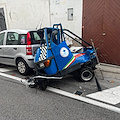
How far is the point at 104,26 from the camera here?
6.22 metres

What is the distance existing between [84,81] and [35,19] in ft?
22.8

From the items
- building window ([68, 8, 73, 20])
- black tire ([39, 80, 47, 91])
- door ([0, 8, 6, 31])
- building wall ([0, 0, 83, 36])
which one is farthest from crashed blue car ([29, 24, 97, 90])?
door ([0, 8, 6, 31])

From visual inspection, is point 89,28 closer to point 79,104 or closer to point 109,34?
point 109,34

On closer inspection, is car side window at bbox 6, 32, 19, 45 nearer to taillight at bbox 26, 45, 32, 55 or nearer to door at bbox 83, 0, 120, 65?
taillight at bbox 26, 45, 32, 55

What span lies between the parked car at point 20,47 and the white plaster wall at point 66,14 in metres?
3.34

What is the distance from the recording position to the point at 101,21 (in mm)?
6277

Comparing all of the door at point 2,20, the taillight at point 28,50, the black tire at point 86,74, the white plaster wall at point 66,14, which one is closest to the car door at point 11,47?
the taillight at point 28,50

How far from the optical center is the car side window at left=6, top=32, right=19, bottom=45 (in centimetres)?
506

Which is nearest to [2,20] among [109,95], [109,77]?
[109,77]

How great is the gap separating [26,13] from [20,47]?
6030 mm

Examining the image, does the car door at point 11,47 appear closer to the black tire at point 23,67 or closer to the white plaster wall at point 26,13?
the black tire at point 23,67

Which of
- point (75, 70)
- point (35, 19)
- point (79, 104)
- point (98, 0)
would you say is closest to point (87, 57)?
point (75, 70)

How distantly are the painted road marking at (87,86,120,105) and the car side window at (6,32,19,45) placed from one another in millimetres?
3473

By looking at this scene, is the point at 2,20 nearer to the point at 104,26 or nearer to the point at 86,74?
the point at 104,26
